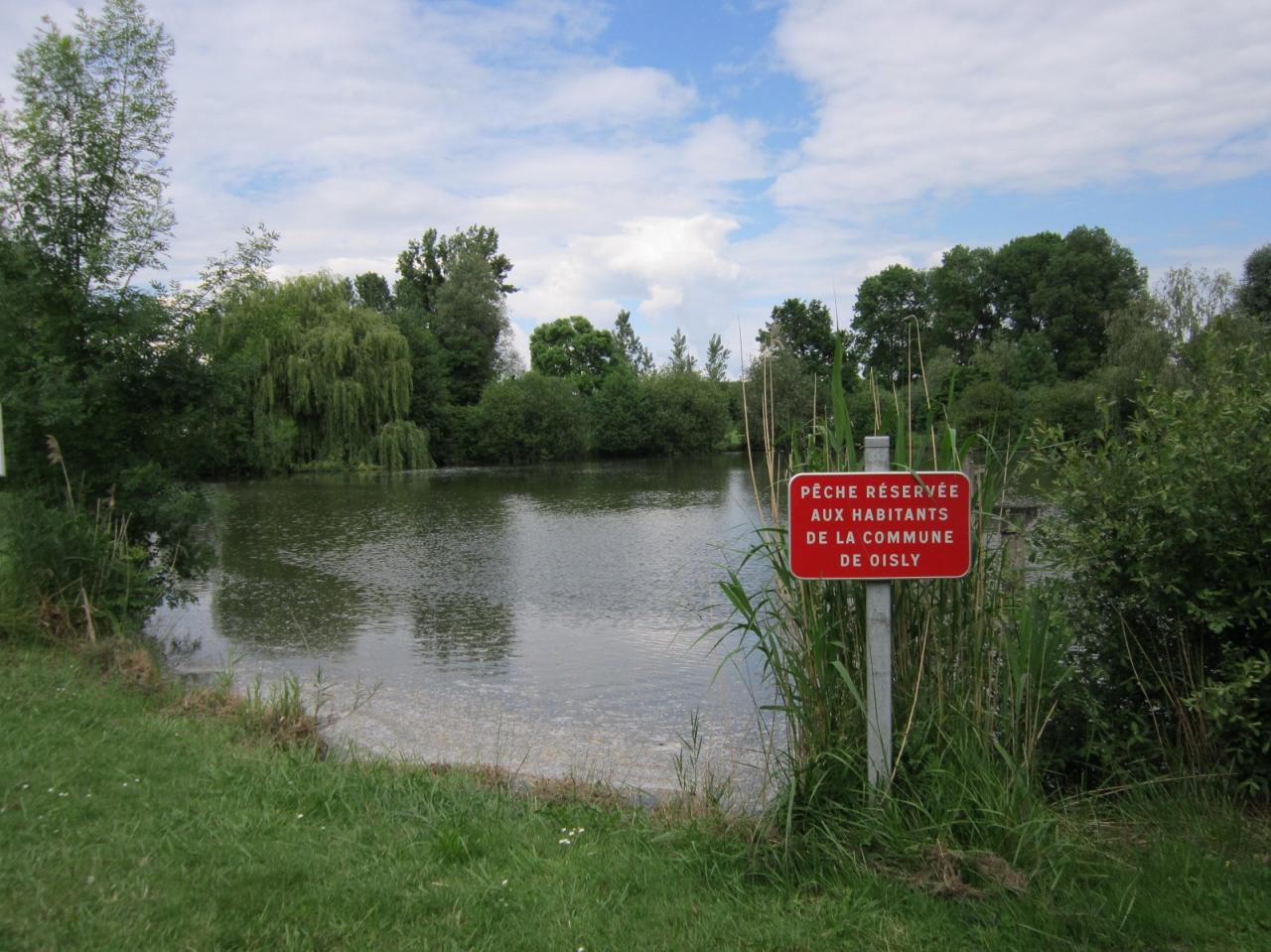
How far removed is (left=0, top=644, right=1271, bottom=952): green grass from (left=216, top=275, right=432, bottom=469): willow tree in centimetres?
3151

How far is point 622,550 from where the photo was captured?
16.7 metres

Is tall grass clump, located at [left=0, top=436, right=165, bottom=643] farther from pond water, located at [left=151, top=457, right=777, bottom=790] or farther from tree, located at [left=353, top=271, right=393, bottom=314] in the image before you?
tree, located at [left=353, top=271, right=393, bottom=314]

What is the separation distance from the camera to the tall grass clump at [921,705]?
10.7ft

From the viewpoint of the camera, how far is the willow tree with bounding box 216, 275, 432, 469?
1426 inches

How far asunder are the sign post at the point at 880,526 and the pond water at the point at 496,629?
116cm

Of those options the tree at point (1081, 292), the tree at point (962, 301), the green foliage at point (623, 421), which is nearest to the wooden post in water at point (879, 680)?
the green foliage at point (623, 421)

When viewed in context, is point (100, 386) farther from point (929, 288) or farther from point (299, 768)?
point (929, 288)

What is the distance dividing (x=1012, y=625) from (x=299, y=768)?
329cm

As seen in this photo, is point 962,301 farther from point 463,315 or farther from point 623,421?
point 463,315

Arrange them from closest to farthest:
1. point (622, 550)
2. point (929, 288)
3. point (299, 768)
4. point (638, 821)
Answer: point (638, 821)
point (299, 768)
point (622, 550)
point (929, 288)

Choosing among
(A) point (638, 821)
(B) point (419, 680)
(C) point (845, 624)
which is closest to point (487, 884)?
(A) point (638, 821)

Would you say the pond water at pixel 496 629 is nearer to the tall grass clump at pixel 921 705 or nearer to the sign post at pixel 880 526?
the tall grass clump at pixel 921 705

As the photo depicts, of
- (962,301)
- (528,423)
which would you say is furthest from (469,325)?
(962,301)

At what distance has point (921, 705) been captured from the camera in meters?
3.54
